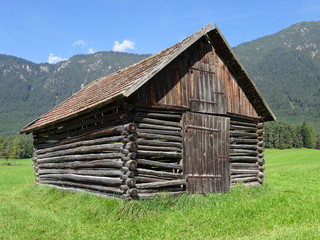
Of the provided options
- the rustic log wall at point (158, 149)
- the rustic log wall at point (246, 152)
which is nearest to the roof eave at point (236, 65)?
the rustic log wall at point (246, 152)

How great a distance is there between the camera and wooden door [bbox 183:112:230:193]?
40.1 ft

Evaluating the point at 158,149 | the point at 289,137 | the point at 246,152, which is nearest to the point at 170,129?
the point at 158,149

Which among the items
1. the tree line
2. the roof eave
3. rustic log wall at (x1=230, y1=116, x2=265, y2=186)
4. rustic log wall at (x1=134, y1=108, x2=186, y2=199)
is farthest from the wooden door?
the tree line

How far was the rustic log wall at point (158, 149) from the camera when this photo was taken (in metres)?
10.9

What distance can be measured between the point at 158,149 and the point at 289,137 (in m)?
94.1

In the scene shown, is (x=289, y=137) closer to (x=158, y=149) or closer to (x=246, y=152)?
(x=246, y=152)

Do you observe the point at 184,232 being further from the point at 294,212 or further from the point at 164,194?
the point at 294,212

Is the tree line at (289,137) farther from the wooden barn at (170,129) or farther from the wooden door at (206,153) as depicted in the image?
the wooden door at (206,153)

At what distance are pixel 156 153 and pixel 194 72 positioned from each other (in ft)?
11.5

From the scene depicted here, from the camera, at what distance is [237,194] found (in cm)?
1304

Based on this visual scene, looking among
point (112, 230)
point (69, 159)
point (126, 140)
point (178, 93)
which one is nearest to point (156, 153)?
point (126, 140)

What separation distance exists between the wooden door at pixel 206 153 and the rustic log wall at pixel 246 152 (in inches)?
31.5

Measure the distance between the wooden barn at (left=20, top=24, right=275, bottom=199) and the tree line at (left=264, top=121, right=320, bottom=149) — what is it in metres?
86.0

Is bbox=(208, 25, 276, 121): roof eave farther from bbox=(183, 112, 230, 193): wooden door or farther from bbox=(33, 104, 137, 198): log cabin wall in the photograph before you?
bbox=(33, 104, 137, 198): log cabin wall
